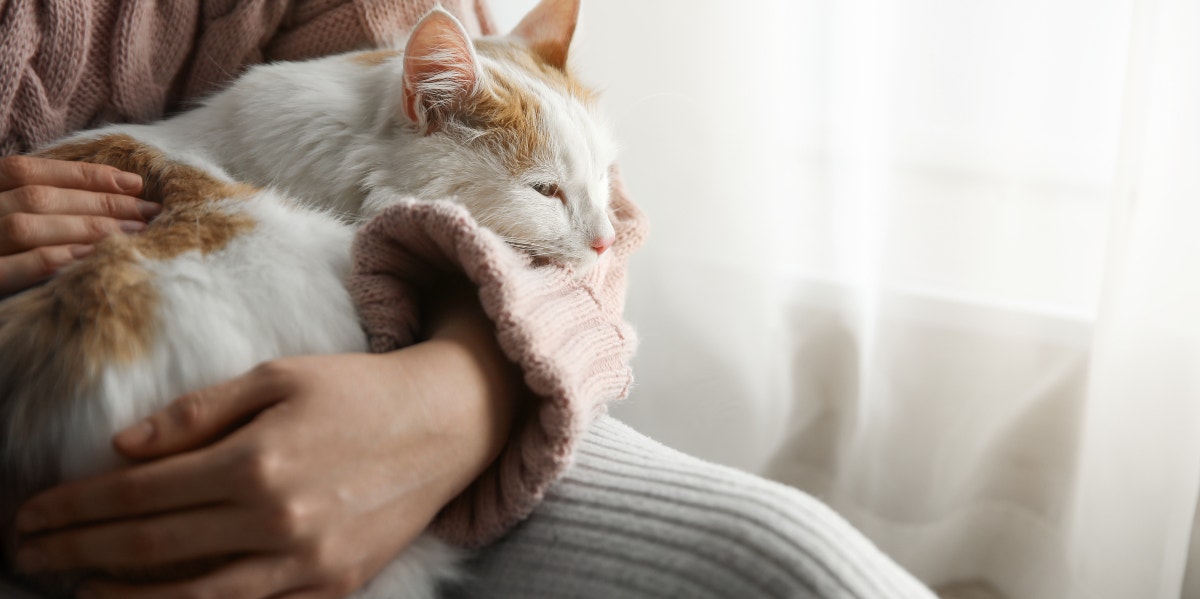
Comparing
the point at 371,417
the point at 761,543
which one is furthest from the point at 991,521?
the point at 371,417

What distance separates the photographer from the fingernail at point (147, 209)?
750mm

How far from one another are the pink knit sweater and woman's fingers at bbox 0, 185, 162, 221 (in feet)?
0.55

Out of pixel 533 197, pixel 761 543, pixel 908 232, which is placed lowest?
pixel 908 232

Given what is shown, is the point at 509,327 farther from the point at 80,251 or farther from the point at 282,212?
the point at 80,251

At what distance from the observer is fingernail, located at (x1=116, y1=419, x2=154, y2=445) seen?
1.86ft

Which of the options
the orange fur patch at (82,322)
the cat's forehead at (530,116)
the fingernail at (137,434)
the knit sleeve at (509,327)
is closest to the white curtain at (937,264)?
the cat's forehead at (530,116)

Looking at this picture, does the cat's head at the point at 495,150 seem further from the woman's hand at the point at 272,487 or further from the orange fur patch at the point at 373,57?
the woman's hand at the point at 272,487

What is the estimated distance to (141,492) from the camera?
56cm

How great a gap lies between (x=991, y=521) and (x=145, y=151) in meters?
1.24

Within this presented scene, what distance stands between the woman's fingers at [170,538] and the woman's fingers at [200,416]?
0.05 meters

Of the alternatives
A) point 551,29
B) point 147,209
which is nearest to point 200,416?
point 147,209

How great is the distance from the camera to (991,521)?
52.9 inches

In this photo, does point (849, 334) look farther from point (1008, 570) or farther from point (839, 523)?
point (839, 523)

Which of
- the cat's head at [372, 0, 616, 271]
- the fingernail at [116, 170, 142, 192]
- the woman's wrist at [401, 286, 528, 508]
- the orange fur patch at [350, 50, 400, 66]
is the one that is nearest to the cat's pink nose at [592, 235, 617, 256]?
the cat's head at [372, 0, 616, 271]
